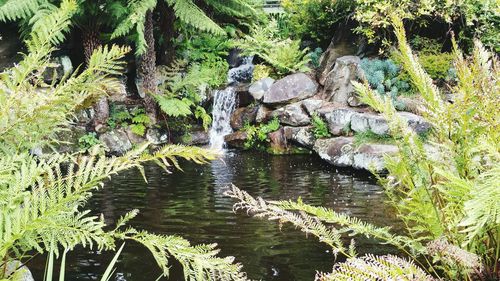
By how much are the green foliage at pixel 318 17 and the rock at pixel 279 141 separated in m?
3.14

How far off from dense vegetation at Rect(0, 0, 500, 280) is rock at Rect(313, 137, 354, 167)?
0.24 meters

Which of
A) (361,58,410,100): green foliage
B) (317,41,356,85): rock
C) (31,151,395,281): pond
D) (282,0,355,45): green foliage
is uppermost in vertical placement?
(282,0,355,45): green foliage

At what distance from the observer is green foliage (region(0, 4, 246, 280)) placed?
1223 millimetres

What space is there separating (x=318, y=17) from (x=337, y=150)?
4.42 metres

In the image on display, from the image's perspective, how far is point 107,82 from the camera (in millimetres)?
1870

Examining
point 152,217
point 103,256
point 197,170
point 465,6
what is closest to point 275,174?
point 197,170

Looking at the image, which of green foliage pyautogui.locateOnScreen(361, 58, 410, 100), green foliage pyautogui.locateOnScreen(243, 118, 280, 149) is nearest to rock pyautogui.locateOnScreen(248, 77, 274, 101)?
green foliage pyautogui.locateOnScreen(243, 118, 280, 149)

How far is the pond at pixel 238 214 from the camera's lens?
3713mm

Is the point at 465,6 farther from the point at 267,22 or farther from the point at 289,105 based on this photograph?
the point at 267,22

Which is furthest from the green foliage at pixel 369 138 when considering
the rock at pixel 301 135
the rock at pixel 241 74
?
the rock at pixel 241 74

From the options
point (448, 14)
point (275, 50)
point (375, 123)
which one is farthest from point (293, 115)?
point (448, 14)

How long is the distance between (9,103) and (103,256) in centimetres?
275

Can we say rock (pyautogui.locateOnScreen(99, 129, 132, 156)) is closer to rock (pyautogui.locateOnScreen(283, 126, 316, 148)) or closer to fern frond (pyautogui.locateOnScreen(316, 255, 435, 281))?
rock (pyautogui.locateOnScreen(283, 126, 316, 148))

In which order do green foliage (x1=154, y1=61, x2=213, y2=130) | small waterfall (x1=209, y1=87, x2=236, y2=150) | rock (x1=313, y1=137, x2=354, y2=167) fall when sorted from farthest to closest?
small waterfall (x1=209, y1=87, x2=236, y2=150) < green foliage (x1=154, y1=61, x2=213, y2=130) < rock (x1=313, y1=137, x2=354, y2=167)
